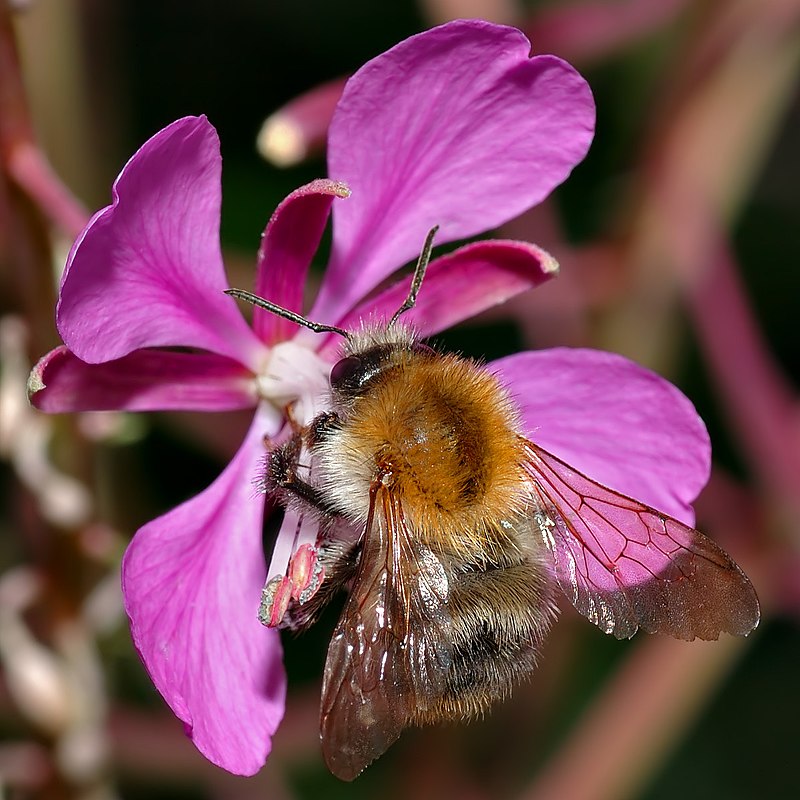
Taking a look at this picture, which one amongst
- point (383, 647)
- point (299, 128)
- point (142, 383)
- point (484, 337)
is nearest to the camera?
point (383, 647)

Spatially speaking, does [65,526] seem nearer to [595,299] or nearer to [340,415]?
[340,415]

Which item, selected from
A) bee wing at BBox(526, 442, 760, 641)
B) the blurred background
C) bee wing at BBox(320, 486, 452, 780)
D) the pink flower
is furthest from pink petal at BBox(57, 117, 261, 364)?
bee wing at BBox(526, 442, 760, 641)

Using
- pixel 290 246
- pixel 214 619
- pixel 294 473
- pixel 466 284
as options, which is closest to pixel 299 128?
pixel 290 246

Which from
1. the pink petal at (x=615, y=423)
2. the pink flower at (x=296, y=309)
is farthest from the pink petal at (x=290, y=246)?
the pink petal at (x=615, y=423)

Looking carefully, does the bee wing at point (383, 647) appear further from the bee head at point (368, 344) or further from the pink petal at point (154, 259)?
the pink petal at point (154, 259)

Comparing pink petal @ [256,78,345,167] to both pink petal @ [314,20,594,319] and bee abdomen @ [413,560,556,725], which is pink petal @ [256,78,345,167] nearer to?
pink petal @ [314,20,594,319]

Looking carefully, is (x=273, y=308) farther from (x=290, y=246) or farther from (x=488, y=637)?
(x=488, y=637)

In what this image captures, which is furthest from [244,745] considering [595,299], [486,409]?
[595,299]
